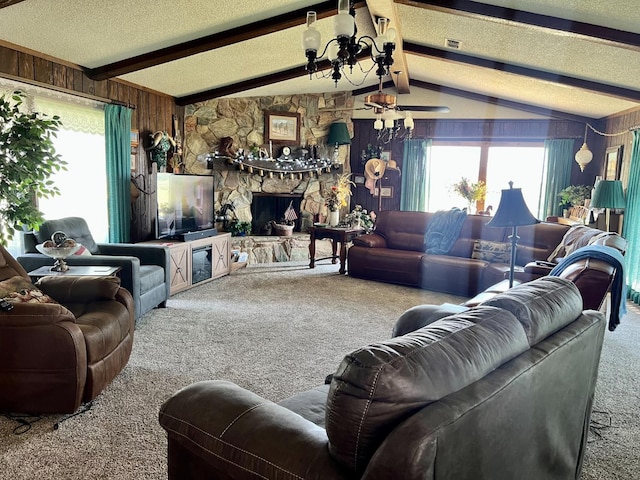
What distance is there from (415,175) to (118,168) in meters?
4.67

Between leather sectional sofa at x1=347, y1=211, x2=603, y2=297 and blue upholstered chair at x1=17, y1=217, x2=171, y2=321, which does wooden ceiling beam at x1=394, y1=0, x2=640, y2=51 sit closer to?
→ leather sectional sofa at x1=347, y1=211, x2=603, y2=297

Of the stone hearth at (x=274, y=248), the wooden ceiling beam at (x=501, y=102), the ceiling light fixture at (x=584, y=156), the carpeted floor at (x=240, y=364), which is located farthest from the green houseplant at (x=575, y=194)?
the stone hearth at (x=274, y=248)

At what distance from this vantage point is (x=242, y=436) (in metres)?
1.26

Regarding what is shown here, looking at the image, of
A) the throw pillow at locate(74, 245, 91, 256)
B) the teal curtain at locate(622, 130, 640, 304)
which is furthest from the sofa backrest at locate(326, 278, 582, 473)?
the teal curtain at locate(622, 130, 640, 304)

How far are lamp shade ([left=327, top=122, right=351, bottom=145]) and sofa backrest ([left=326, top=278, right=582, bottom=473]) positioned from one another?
6.40 metres

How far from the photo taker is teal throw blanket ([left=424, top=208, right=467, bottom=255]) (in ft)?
18.7

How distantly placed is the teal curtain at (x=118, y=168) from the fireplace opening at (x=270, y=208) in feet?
8.55

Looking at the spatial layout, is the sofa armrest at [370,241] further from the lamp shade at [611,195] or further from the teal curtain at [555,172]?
the teal curtain at [555,172]

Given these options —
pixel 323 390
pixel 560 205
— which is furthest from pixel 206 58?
pixel 560 205

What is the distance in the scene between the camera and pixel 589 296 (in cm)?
275

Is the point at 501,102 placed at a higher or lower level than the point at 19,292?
higher

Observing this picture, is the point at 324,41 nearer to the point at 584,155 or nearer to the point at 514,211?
the point at 514,211

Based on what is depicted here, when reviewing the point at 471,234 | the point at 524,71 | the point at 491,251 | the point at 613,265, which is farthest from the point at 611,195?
the point at 613,265

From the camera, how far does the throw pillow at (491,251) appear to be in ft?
17.6
